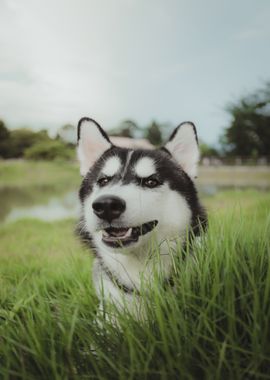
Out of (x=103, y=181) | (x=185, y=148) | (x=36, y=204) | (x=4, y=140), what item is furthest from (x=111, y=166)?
(x=36, y=204)

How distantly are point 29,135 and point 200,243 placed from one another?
4361 mm

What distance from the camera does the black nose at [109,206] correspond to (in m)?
1.17

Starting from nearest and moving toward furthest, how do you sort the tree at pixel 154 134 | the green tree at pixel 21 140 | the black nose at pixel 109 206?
the black nose at pixel 109 206 → the green tree at pixel 21 140 → the tree at pixel 154 134

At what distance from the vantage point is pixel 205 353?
2.85ft

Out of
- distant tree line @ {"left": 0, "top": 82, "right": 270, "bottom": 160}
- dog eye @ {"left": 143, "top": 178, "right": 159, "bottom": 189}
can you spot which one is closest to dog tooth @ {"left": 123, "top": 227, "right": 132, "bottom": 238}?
dog eye @ {"left": 143, "top": 178, "right": 159, "bottom": 189}

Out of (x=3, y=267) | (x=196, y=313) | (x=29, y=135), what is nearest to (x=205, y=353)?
(x=196, y=313)

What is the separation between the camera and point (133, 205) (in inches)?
47.9

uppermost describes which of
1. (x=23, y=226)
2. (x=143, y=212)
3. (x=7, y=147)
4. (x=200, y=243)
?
(x=7, y=147)

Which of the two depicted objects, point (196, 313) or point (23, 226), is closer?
point (196, 313)

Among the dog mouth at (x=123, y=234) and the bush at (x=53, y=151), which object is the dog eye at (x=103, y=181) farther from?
the bush at (x=53, y=151)

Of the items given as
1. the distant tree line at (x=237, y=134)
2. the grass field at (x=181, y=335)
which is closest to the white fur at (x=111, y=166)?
the grass field at (x=181, y=335)

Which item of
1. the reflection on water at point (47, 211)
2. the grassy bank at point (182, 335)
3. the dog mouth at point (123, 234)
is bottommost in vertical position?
the reflection on water at point (47, 211)

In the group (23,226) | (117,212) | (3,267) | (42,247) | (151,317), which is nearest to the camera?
(151,317)

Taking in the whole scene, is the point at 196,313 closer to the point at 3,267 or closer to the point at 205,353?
the point at 205,353
